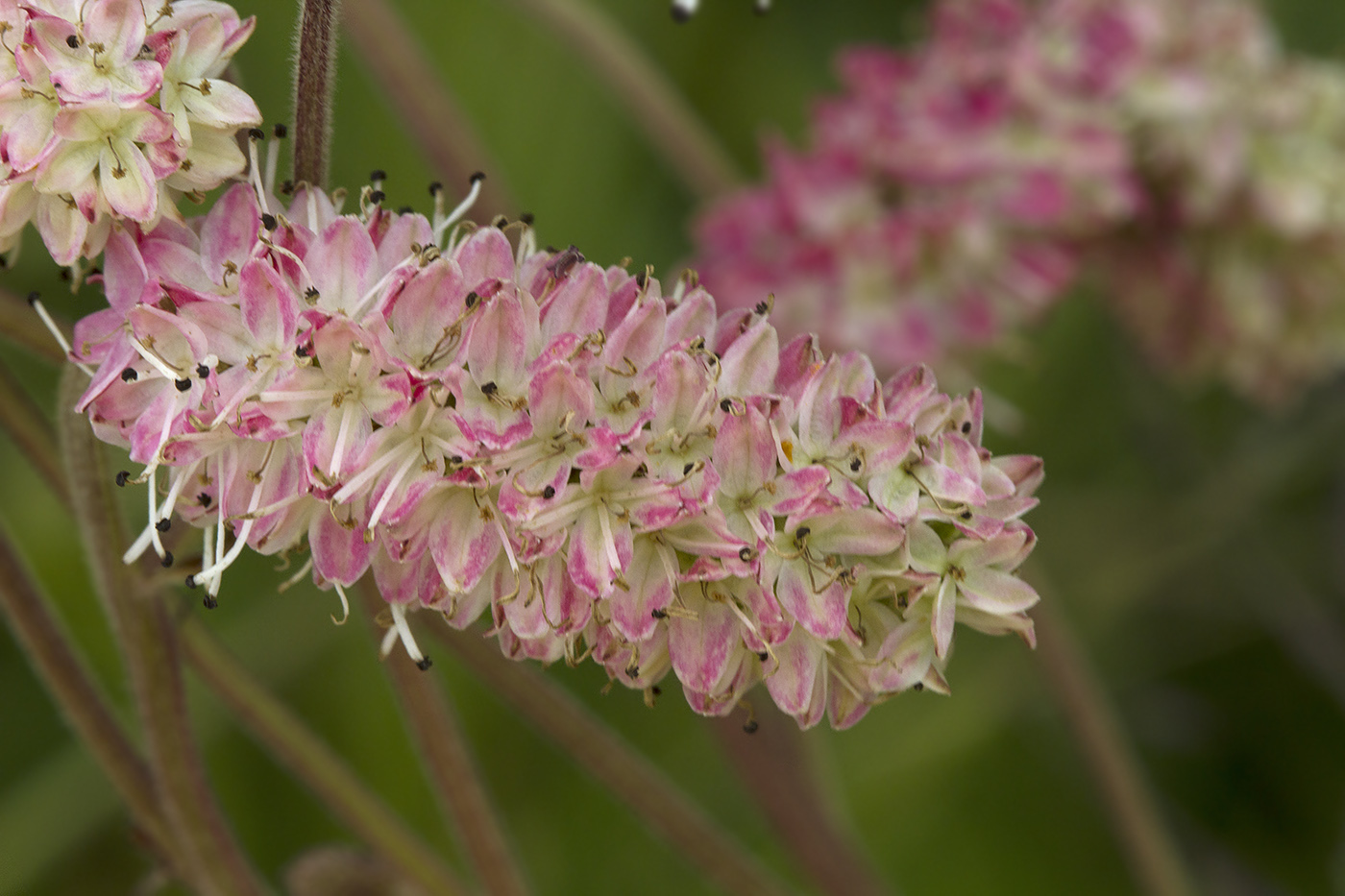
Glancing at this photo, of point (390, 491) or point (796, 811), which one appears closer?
point (390, 491)

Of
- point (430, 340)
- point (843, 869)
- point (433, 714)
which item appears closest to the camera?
point (430, 340)

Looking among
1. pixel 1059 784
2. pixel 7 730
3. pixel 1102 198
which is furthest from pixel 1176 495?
pixel 7 730

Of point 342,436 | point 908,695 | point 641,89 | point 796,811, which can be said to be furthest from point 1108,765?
point 342,436

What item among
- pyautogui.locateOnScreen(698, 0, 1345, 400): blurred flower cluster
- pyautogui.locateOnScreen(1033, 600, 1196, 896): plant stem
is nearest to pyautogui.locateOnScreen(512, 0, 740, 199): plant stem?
pyautogui.locateOnScreen(698, 0, 1345, 400): blurred flower cluster

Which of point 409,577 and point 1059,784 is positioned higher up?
point 409,577

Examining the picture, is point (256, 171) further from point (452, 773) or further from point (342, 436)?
point (452, 773)

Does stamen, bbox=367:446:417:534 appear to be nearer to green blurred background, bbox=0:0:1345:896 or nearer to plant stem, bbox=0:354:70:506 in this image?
plant stem, bbox=0:354:70:506

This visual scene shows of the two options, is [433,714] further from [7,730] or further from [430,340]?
[7,730]
